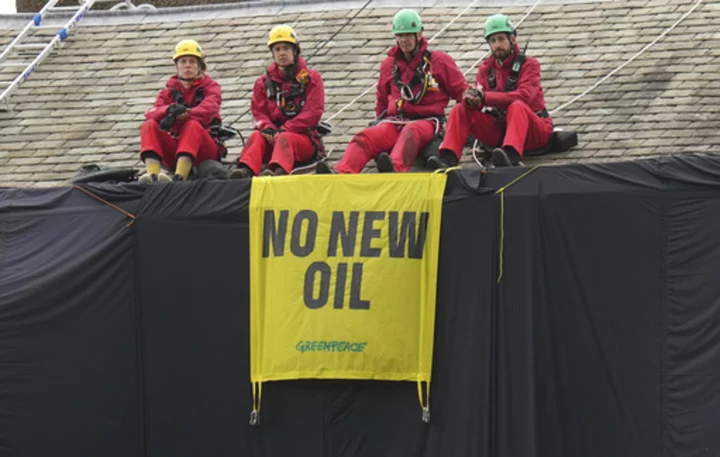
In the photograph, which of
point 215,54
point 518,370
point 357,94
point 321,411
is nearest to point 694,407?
point 518,370

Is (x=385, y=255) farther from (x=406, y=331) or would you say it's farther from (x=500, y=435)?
(x=500, y=435)

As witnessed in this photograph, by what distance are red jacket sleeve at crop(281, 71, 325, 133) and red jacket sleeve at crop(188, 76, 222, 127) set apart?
575 millimetres

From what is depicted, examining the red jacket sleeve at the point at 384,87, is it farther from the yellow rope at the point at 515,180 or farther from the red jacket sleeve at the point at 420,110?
the yellow rope at the point at 515,180

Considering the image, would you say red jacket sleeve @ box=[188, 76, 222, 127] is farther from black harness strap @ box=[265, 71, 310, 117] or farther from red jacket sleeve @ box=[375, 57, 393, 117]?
red jacket sleeve @ box=[375, 57, 393, 117]

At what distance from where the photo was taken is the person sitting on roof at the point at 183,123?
400 inches

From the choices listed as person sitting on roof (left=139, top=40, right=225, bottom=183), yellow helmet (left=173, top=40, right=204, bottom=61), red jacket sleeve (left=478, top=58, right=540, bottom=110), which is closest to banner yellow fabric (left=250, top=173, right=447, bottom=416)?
red jacket sleeve (left=478, top=58, right=540, bottom=110)

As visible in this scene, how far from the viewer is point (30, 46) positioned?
13.4 metres

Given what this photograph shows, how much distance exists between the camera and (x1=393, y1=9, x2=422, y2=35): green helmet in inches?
393

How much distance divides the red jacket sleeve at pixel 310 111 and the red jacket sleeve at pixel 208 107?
0.58 metres

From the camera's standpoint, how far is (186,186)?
970 cm

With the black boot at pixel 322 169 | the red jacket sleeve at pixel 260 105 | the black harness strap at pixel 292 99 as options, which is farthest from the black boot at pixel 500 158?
the red jacket sleeve at pixel 260 105

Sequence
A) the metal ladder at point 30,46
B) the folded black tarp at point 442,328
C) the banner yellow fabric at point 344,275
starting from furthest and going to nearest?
the metal ladder at point 30,46
the banner yellow fabric at point 344,275
the folded black tarp at point 442,328

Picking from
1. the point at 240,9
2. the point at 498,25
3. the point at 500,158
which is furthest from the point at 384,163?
the point at 240,9

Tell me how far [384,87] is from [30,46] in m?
4.66
